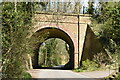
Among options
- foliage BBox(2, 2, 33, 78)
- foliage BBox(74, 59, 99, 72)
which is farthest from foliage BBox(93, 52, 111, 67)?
foliage BBox(2, 2, 33, 78)

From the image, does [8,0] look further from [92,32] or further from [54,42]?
[54,42]

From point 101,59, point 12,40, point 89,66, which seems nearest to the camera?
point 12,40

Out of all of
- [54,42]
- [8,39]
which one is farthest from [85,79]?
[54,42]

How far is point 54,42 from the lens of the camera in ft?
128

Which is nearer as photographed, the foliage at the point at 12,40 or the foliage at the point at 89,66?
the foliage at the point at 12,40

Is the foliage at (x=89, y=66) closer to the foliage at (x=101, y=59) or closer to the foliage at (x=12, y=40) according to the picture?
the foliage at (x=101, y=59)

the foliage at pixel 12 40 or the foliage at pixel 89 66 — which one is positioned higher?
the foliage at pixel 12 40

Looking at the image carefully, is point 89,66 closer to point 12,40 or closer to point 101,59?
point 101,59

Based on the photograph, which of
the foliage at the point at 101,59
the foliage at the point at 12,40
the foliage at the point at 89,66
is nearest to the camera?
the foliage at the point at 12,40

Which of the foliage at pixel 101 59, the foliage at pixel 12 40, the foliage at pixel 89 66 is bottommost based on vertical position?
the foliage at pixel 89 66

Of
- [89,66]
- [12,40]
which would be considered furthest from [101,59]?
[12,40]

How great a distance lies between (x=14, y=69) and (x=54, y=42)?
31.6 metres

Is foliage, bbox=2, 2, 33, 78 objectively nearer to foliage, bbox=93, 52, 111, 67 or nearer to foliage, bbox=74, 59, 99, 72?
foliage, bbox=74, 59, 99, 72

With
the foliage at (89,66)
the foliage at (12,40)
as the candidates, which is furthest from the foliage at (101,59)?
the foliage at (12,40)
